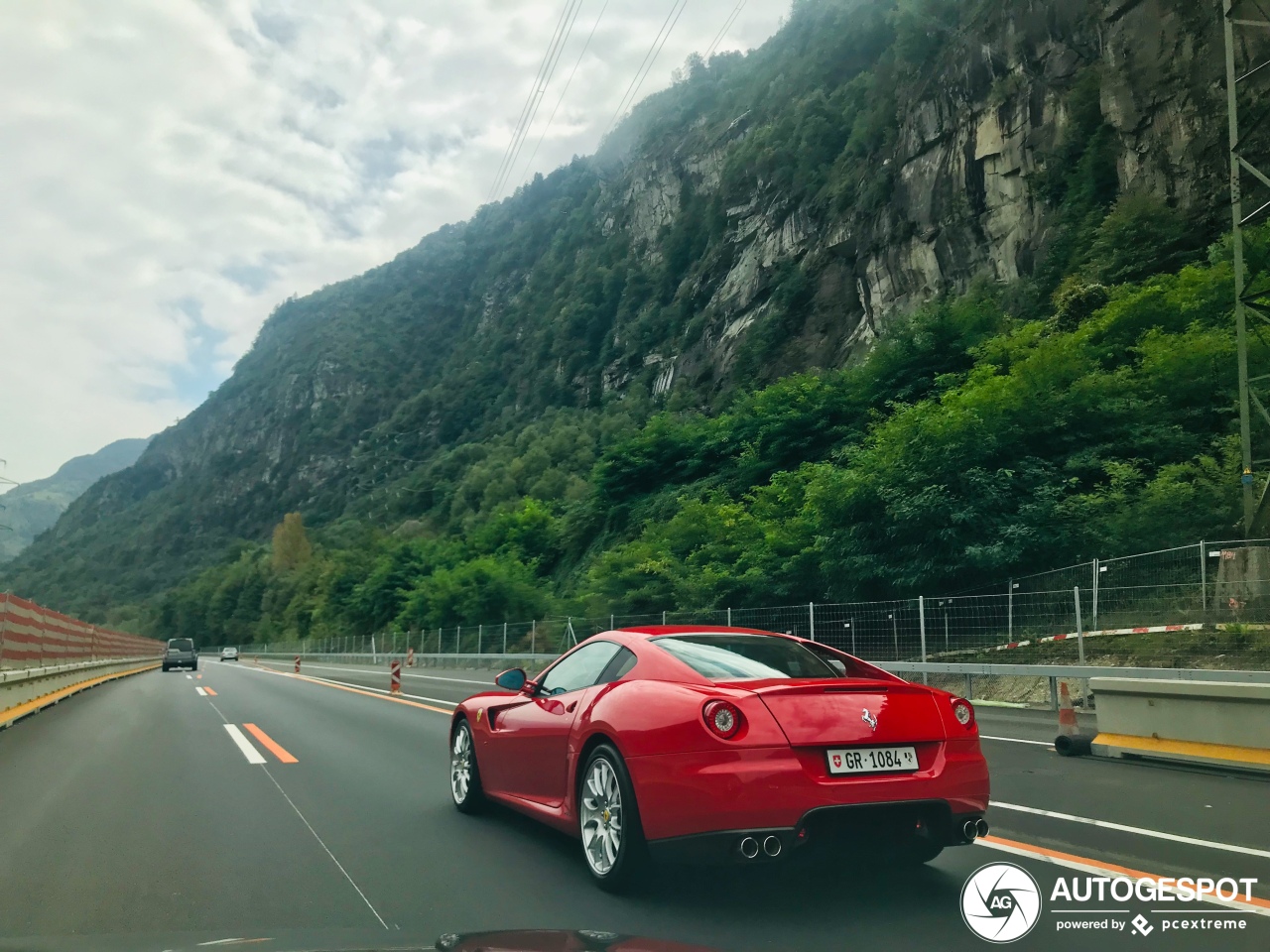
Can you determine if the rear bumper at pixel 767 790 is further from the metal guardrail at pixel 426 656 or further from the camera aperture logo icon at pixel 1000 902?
the metal guardrail at pixel 426 656

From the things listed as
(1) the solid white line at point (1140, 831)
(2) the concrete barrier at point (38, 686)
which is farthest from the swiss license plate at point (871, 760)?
(2) the concrete barrier at point (38, 686)

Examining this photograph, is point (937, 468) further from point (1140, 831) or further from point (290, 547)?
point (290, 547)

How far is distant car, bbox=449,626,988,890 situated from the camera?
4.48 metres

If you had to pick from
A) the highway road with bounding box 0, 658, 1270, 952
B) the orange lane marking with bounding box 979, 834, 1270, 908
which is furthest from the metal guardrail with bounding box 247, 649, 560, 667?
the orange lane marking with bounding box 979, 834, 1270, 908

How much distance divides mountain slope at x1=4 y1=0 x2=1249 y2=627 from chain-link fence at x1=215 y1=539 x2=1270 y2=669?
954 inches

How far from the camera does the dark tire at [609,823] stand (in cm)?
482

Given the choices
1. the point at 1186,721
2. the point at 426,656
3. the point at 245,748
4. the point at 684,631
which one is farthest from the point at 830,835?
the point at 426,656

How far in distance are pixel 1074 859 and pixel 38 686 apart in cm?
1998

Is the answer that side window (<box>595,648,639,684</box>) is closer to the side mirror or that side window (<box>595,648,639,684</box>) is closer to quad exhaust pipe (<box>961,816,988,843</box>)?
the side mirror

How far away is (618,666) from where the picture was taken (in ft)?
18.8

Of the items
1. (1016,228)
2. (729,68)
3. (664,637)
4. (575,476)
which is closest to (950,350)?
(1016,228)

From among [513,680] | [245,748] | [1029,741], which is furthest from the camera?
[1029,741]

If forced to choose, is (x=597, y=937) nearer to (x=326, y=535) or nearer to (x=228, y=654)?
(x=228, y=654)

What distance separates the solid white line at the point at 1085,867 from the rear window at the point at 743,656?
1.57 metres
